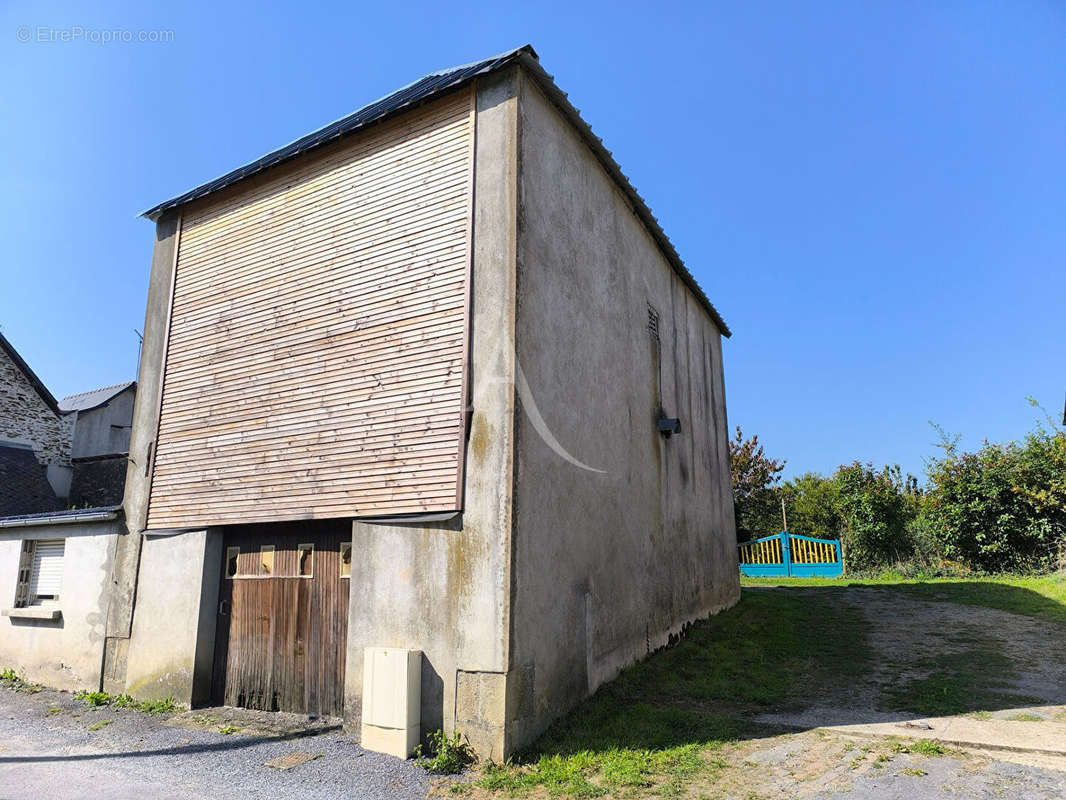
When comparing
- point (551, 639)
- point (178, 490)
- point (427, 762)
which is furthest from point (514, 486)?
point (178, 490)

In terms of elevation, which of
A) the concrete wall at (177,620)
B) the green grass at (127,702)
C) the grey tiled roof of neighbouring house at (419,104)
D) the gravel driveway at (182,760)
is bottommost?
the gravel driveway at (182,760)

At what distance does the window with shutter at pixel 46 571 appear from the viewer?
9.83 m

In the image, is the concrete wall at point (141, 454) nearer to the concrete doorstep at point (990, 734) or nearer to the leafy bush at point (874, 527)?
the concrete doorstep at point (990, 734)

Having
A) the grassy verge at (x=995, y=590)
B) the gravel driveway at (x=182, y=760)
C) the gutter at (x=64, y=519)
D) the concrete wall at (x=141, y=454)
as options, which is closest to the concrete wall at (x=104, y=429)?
the gutter at (x=64, y=519)

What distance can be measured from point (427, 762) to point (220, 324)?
6559 mm

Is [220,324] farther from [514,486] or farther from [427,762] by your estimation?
[427,762]

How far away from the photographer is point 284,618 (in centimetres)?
780

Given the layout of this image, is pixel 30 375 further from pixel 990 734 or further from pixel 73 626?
pixel 990 734

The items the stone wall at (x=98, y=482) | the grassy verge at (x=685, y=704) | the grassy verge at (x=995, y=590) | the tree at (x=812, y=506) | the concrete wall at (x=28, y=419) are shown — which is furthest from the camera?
the tree at (x=812, y=506)

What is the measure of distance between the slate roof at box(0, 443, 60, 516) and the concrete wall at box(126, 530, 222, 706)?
1004 centimetres

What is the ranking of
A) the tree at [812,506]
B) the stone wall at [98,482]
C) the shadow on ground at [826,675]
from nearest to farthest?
the shadow on ground at [826,675]
the stone wall at [98,482]
the tree at [812,506]

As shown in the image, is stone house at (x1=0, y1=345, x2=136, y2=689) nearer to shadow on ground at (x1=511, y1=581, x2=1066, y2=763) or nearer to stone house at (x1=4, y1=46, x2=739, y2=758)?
stone house at (x1=4, y1=46, x2=739, y2=758)

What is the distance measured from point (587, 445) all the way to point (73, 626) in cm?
789

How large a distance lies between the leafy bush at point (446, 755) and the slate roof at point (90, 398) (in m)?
24.3
